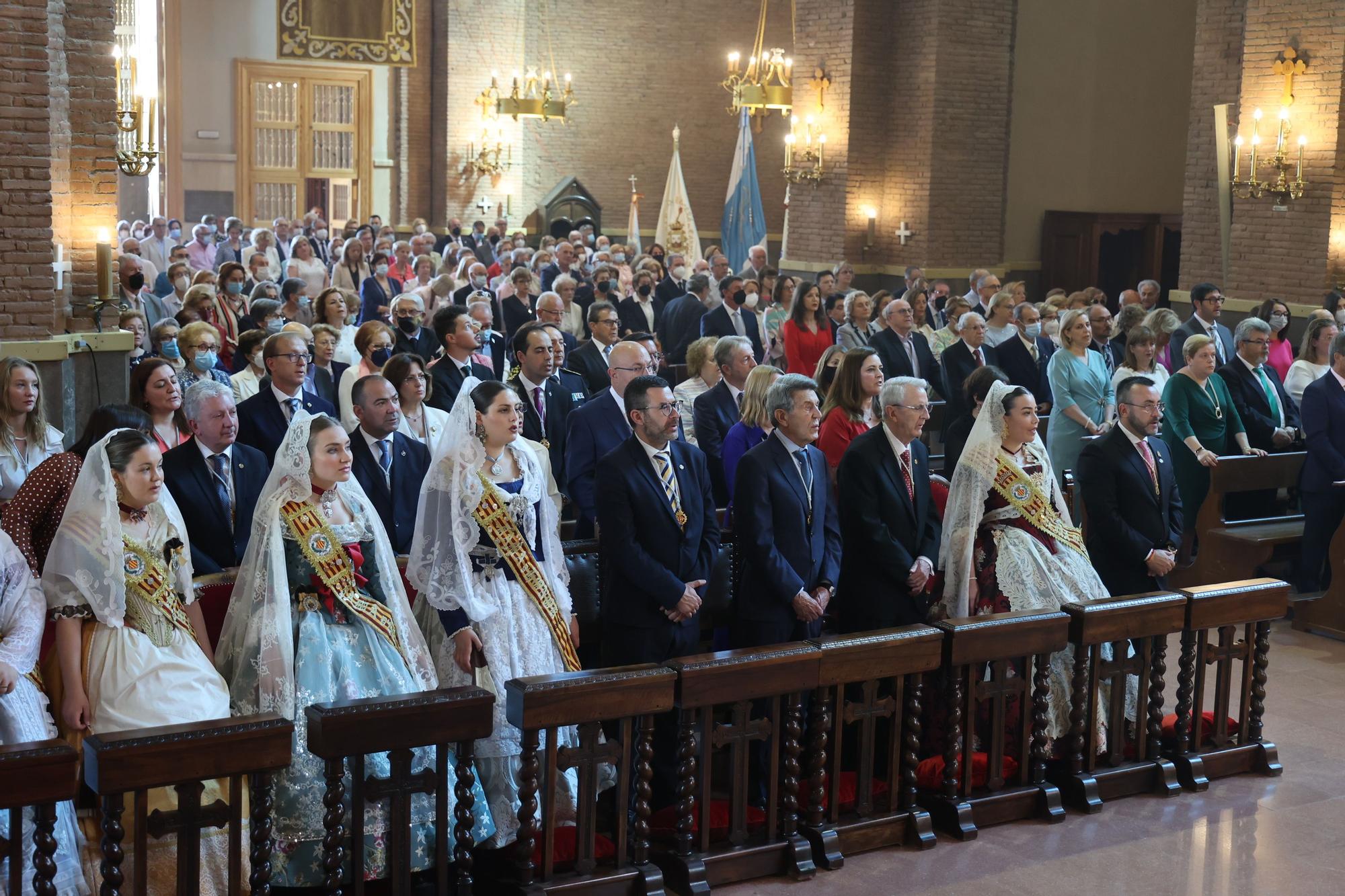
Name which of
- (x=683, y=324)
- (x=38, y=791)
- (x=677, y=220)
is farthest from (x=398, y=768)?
(x=677, y=220)

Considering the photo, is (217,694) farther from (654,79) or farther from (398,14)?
(654,79)

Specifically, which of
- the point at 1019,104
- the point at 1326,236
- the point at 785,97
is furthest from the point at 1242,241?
the point at 785,97

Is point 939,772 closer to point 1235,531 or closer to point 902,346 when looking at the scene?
point 1235,531

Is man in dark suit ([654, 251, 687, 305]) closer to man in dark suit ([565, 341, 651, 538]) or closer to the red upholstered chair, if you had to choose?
man in dark suit ([565, 341, 651, 538])

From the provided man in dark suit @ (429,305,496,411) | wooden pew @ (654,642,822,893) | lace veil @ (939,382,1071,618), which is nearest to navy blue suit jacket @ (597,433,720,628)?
wooden pew @ (654,642,822,893)

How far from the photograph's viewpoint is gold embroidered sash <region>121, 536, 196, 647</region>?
4.73m

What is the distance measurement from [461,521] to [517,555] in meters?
0.24

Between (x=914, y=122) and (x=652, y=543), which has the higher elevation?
(x=914, y=122)

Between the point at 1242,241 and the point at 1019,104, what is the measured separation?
435 cm

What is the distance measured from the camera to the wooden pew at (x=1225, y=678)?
5.84 m

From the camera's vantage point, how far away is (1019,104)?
58.0ft

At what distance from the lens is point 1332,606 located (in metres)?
8.30

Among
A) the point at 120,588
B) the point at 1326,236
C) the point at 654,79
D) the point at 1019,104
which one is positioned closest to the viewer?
the point at 120,588

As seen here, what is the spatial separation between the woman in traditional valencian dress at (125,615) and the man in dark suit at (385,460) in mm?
1333
